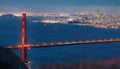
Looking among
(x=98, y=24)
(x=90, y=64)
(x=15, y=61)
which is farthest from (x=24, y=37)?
(x=98, y=24)

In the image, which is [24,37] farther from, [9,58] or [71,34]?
[71,34]

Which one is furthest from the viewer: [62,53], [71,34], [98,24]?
[98,24]

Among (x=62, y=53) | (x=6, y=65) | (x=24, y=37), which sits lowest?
(x=62, y=53)

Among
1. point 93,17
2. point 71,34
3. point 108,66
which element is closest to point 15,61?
point 108,66

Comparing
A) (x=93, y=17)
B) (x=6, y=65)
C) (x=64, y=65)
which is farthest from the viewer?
(x=93, y=17)

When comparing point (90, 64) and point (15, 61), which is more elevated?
point (15, 61)

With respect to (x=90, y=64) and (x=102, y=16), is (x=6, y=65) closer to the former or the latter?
(x=90, y=64)

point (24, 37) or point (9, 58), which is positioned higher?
point (9, 58)

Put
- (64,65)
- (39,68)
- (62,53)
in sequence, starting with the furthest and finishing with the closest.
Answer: (62,53) → (64,65) → (39,68)

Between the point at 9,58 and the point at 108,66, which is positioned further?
the point at 108,66
